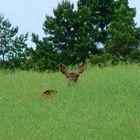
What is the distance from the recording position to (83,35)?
103ft

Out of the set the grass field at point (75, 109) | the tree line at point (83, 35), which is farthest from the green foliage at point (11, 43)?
A: the grass field at point (75, 109)

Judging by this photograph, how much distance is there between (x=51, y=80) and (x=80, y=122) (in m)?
5.08

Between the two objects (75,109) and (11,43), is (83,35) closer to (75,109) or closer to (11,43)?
(11,43)

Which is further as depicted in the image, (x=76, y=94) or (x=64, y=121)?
(x=76, y=94)

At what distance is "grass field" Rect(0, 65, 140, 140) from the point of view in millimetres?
8055

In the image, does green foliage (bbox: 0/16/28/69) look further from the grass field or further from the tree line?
the grass field

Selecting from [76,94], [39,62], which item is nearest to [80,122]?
[76,94]

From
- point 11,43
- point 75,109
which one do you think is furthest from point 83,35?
point 75,109

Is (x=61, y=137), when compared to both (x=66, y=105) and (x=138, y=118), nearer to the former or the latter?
(x=138, y=118)

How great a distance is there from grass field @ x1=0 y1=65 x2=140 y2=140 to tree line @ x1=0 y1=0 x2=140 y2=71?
50.0 ft

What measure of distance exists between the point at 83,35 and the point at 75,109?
871 inches

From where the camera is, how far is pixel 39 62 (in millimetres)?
30844

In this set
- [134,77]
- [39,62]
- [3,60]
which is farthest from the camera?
[3,60]

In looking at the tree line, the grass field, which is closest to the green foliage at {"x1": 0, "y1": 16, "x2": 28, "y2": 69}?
the tree line
